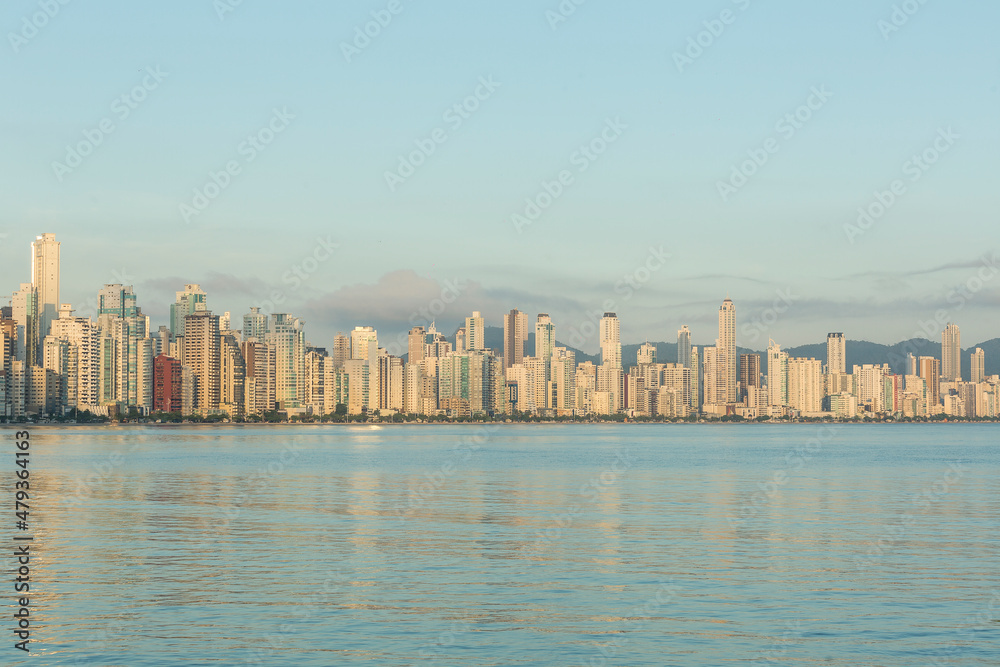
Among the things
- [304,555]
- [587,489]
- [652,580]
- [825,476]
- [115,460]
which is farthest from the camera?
[115,460]

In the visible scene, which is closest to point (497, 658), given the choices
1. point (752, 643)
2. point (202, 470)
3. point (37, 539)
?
point (752, 643)

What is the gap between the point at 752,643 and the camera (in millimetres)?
27562

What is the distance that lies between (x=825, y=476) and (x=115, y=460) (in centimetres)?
7638

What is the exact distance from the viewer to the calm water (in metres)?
27.1

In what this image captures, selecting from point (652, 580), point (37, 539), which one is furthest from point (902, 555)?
point (37, 539)

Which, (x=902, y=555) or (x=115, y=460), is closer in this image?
(x=902, y=555)

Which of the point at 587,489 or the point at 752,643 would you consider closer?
the point at 752,643

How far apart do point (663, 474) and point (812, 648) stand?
71.2 meters

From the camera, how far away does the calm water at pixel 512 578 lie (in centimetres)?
2706

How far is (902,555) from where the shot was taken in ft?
138

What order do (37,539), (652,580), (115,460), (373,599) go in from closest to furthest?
(373,599) → (652,580) → (37,539) → (115,460)

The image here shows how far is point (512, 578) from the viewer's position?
120 ft

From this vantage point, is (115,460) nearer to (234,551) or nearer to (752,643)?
(234,551)

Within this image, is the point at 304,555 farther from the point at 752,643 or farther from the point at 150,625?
the point at 752,643
